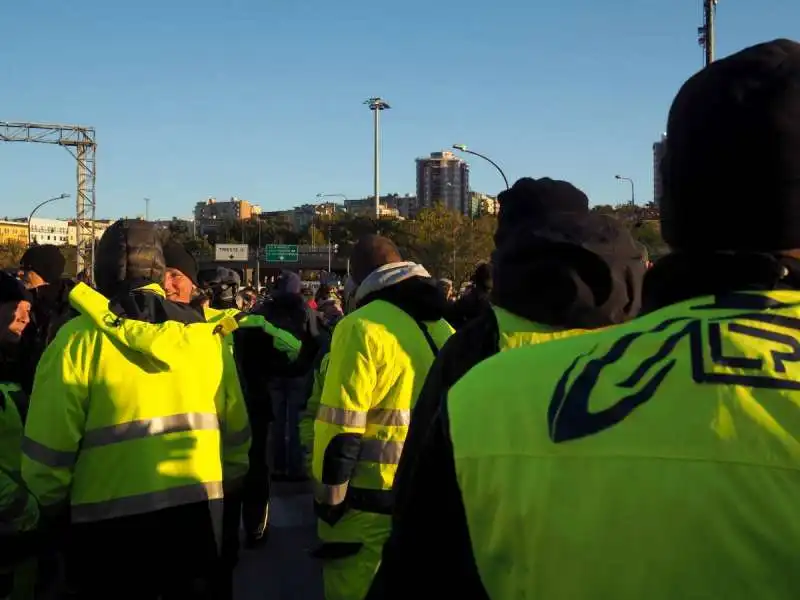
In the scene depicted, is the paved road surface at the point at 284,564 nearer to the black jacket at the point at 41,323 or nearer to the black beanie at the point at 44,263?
the black jacket at the point at 41,323

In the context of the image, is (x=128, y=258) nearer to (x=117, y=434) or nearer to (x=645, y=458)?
(x=117, y=434)

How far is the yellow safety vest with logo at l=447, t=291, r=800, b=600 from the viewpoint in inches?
36.4

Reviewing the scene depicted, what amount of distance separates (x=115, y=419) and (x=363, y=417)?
3.33 ft

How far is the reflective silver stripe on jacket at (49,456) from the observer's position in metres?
2.81

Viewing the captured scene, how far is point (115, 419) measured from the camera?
290 cm

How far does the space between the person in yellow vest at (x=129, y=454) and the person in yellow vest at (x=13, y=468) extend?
248 mm

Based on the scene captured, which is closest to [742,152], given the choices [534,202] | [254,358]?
[534,202]

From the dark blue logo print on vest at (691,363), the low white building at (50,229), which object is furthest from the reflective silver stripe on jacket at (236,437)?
the low white building at (50,229)

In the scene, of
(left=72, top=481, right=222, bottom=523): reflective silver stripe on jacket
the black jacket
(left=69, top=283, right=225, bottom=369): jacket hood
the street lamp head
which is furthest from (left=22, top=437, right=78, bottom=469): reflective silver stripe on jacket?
the street lamp head

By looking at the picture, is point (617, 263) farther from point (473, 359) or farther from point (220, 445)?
point (220, 445)

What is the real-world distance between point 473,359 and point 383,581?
115 cm

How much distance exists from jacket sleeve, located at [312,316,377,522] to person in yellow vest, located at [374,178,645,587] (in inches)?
36.5

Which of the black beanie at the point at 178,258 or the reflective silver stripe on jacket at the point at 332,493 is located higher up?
the black beanie at the point at 178,258

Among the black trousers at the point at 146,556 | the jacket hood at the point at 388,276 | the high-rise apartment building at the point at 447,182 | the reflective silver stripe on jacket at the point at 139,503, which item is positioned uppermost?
the high-rise apartment building at the point at 447,182
